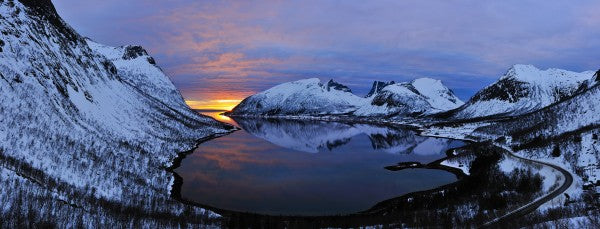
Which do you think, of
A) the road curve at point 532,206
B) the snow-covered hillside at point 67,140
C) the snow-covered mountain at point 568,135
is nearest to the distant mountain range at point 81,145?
the snow-covered hillside at point 67,140

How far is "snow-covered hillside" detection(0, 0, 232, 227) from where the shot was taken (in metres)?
38.6

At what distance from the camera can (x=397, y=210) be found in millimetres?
51781

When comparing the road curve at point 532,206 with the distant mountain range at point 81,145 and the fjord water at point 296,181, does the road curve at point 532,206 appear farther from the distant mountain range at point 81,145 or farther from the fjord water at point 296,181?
the fjord water at point 296,181

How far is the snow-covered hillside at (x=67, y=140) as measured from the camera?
38.6 meters

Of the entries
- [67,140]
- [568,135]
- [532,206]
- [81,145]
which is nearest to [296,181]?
[81,145]

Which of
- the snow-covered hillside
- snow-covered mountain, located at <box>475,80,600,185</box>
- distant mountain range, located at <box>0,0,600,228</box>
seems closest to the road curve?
distant mountain range, located at <box>0,0,600,228</box>

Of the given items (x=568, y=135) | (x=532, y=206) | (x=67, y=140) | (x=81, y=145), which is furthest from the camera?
(x=568, y=135)

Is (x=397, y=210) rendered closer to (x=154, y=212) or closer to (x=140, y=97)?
(x=154, y=212)

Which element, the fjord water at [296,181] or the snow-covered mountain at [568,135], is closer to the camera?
the fjord water at [296,181]

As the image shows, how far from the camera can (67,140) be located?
58812mm

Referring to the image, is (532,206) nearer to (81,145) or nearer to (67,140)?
(81,145)

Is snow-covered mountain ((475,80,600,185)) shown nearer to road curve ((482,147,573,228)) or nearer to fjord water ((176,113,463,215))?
road curve ((482,147,573,228))

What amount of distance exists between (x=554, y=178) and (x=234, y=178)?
162 ft

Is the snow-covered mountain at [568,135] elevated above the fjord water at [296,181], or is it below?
above
